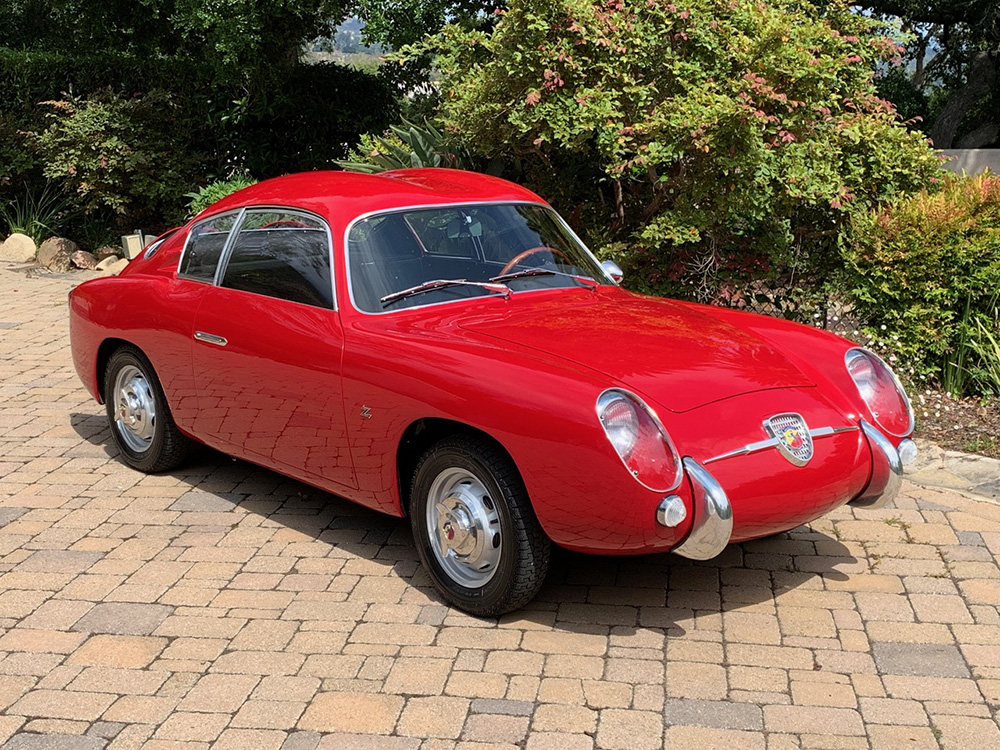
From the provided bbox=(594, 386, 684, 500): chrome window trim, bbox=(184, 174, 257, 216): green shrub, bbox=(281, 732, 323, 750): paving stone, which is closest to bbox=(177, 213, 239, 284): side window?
bbox=(594, 386, 684, 500): chrome window trim

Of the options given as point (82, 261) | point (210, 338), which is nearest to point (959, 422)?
point (210, 338)

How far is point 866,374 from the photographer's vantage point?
492cm

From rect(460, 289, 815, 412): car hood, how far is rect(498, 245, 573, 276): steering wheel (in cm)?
20

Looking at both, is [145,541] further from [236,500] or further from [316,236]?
[316,236]

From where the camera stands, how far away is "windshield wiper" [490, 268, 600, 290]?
207 inches

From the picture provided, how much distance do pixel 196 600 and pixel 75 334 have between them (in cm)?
259

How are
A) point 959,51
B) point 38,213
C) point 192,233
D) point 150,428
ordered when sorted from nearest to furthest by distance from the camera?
point 192,233
point 150,428
point 38,213
point 959,51

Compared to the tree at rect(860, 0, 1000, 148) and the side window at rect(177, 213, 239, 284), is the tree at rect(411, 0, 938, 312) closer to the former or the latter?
the side window at rect(177, 213, 239, 284)

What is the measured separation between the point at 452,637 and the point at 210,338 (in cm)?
208

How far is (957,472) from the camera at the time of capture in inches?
243

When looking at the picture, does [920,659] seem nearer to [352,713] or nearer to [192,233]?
[352,713]

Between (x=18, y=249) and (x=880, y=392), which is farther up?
(x=880, y=392)

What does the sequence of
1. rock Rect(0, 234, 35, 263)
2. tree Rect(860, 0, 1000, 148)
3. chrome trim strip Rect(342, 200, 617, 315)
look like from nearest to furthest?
1. chrome trim strip Rect(342, 200, 617, 315)
2. rock Rect(0, 234, 35, 263)
3. tree Rect(860, 0, 1000, 148)

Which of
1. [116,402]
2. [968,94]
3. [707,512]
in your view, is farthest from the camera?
[968,94]
